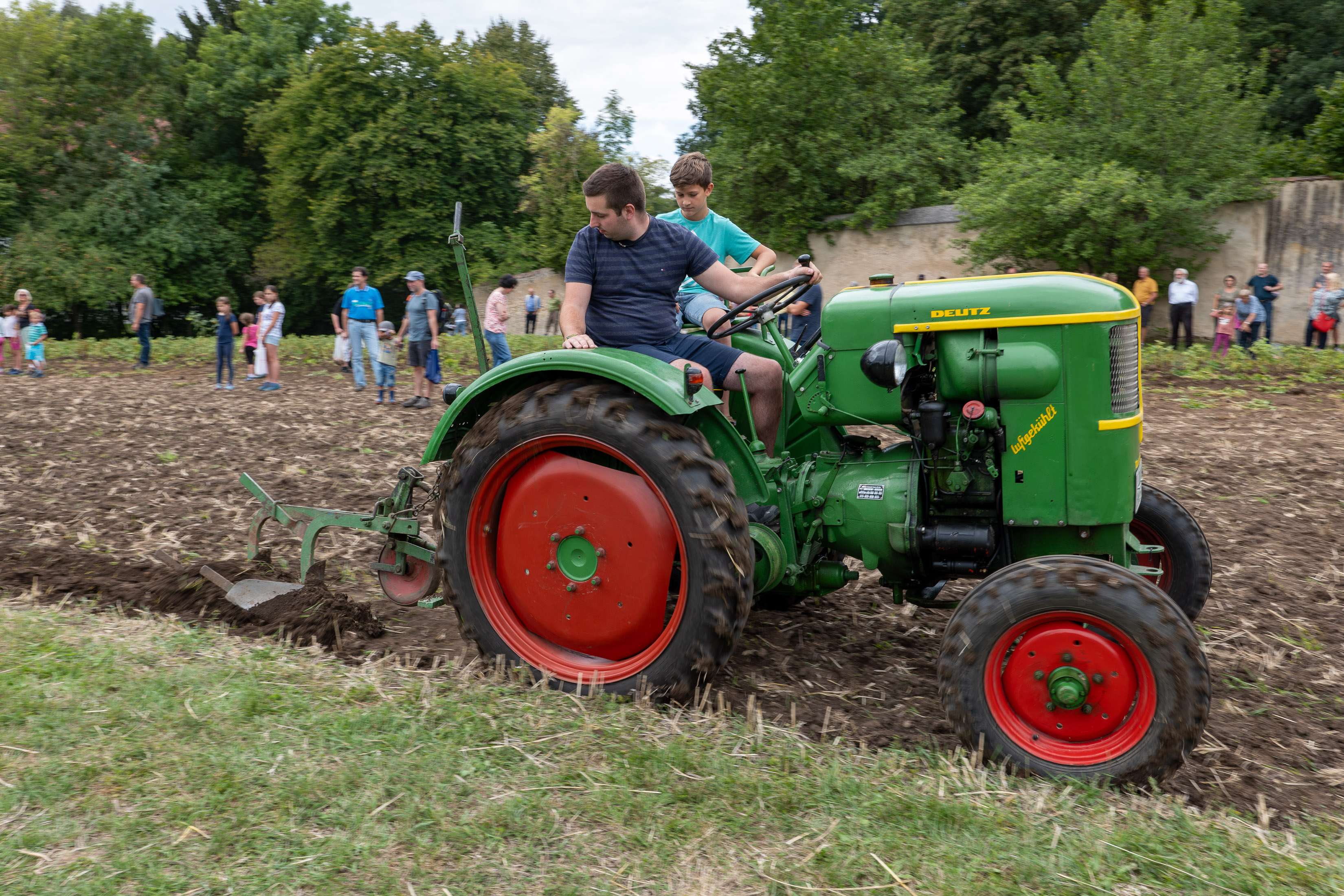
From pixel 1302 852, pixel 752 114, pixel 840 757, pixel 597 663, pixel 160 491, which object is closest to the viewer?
pixel 1302 852

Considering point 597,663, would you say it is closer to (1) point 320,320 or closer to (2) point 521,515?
(2) point 521,515

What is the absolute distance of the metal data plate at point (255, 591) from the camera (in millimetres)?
4188

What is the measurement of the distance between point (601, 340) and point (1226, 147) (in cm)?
1685

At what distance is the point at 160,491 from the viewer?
6.50m

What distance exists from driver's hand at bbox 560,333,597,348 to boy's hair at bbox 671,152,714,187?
4.71 feet

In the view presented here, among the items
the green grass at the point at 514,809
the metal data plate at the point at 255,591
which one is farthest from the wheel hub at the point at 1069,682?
the metal data plate at the point at 255,591

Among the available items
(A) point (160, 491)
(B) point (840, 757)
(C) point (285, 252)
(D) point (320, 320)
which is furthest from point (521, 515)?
(D) point (320, 320)

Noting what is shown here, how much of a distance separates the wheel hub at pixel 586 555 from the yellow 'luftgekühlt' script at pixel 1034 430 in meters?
1.13

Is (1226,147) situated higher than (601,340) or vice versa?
(1226,147)

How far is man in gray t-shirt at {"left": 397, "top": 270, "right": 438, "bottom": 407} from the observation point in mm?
11586

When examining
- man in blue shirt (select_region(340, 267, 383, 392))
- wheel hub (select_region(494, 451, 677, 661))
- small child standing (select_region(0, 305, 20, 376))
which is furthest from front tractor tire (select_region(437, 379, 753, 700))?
small child standing (select_region(0, 305, 20, 376))

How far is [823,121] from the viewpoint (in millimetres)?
22078

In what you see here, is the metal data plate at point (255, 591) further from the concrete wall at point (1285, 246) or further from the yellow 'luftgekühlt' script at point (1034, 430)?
the concrete wall at point (1285, 246)

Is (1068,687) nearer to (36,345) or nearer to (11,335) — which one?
(36,345)
